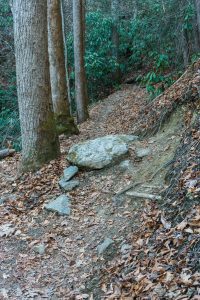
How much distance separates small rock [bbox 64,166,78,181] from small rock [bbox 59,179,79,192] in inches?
3.0

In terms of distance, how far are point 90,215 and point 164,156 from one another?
1.54 metres

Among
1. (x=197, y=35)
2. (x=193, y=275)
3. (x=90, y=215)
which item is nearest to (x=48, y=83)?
(x=90, y=215)

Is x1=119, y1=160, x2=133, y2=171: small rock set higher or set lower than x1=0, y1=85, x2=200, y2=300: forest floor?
higher

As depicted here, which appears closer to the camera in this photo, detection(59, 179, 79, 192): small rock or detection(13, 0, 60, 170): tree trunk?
detection(59, 179, 79, 192): small rock

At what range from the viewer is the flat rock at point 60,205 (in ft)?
18.4

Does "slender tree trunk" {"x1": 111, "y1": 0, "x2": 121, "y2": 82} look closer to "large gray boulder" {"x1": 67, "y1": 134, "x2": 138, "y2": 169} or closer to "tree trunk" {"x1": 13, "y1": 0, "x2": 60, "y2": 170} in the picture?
"tree trunk" {"x1": 13, "y1": 0, "x2": 60, "y2": 170}

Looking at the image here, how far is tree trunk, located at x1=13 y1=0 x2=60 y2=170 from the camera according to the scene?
6480 mm

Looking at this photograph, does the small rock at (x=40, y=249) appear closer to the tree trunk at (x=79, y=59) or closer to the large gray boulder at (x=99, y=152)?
the large gray boulder at (x=99, y=152)

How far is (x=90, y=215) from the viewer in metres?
5.44

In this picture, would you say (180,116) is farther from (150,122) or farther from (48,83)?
(48,83)

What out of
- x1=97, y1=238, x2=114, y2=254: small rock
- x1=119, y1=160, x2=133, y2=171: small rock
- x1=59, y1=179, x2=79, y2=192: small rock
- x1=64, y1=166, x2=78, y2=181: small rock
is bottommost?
x1=97, y1=238, x2=114, y2=254: small rock

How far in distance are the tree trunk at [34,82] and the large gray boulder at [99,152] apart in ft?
2.01

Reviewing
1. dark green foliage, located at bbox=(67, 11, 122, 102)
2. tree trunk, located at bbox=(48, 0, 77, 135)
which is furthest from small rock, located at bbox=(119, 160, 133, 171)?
dark green foliage, located at bbox=(67, 11, 122, 102)

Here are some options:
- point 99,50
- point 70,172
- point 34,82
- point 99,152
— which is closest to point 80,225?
point 70,172
